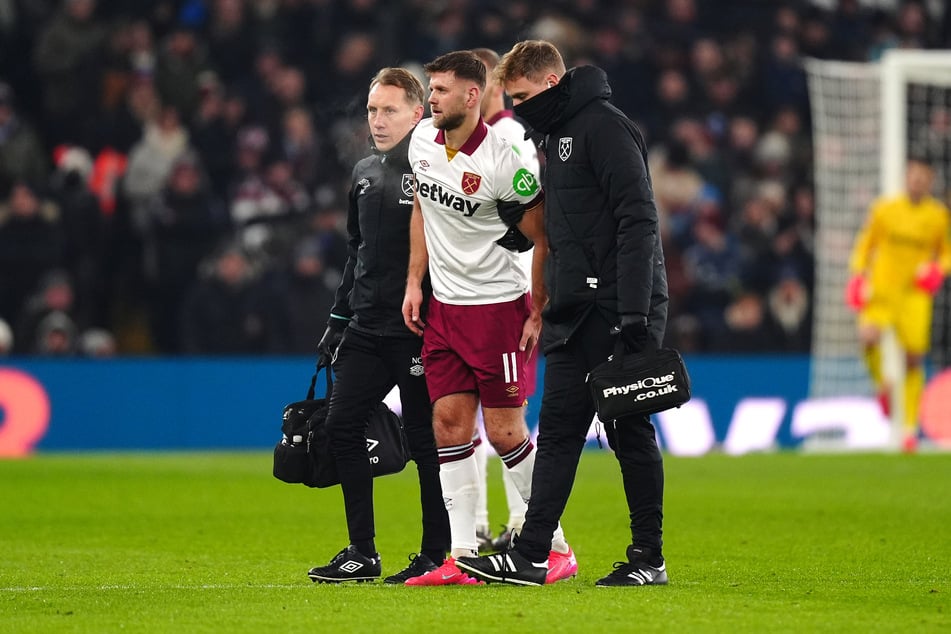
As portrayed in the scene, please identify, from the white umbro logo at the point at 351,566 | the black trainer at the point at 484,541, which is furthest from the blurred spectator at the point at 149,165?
the white umbro logo at the point at 351,566

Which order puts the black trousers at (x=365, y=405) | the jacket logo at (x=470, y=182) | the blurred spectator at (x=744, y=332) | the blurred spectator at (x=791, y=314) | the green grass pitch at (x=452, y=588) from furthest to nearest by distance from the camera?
1. the blurred spectator at (x=791, y=314)
2. the blurred spectator at (x=744, y=332)
3. the black trousers at (x=365, y=405)
4. the jacket logo at (x=470, y=182)
5. the green grass pitch at (x=452, y=588)

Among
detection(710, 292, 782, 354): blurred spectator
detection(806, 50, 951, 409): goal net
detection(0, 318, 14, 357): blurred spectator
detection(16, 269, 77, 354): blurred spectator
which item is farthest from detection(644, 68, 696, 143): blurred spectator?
detection(0, 318, 14, 357): blurred spectator

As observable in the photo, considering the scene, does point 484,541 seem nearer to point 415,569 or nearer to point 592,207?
point 415,569

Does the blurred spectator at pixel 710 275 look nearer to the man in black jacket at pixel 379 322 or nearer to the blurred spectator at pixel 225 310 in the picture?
the blurred spectator at pixel 225 310

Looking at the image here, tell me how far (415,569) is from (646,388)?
1.27 meters

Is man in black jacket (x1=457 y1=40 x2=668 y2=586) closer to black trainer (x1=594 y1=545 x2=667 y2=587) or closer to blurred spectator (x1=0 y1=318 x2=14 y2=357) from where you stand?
black trainer (x1=594 y1=545 x2=667 y2=587)

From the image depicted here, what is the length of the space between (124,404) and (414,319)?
365 inches

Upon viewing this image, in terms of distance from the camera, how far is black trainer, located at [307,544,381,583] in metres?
6.46

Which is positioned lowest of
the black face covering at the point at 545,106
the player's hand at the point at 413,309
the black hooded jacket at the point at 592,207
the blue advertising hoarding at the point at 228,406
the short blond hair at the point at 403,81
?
the blue advertising hoarding at the point at 228,406

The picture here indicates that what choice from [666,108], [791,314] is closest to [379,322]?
[791,314]

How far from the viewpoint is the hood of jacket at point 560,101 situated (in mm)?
6301

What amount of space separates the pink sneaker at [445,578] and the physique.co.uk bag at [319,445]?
597 mm

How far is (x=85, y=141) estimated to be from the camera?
647 inches

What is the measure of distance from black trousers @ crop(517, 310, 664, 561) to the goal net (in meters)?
10.4
